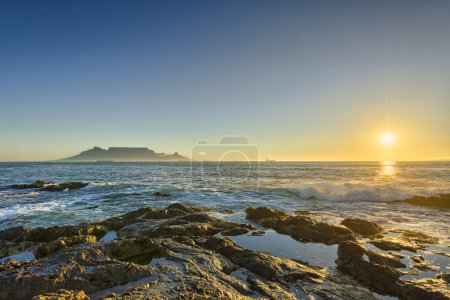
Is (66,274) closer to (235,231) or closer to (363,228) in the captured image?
(235,231)

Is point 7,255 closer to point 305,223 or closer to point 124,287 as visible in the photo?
point 124,287

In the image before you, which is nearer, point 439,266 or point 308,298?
point 308,298

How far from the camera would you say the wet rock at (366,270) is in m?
7.07

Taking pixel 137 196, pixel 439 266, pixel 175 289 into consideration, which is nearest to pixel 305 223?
pixel 439 266

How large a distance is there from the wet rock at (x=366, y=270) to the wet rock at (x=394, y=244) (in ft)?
7.39

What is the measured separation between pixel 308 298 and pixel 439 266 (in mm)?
5436

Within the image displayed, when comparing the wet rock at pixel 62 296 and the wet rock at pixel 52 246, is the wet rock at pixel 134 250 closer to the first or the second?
the wet rock at pixel 52 246

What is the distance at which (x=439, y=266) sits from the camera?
8688mm

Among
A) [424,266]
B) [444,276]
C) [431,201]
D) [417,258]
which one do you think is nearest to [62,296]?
[444,276]

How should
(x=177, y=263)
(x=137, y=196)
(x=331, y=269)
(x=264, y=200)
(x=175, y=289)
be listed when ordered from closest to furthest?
(x=175, y=289) → (x=177, y=263) → (x=331, y=269) → (x=264, y=200) → (x=137, y=196)

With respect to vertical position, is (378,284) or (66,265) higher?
(66,265)

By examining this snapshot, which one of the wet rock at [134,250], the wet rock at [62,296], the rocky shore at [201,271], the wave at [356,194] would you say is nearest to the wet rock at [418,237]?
the rocky shore at [201,271]

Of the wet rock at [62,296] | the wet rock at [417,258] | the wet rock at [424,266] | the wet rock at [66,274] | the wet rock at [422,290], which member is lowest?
the wet rock at [424,266]

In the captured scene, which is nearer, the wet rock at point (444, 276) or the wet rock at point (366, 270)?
the wet rock at point (366, 270)
